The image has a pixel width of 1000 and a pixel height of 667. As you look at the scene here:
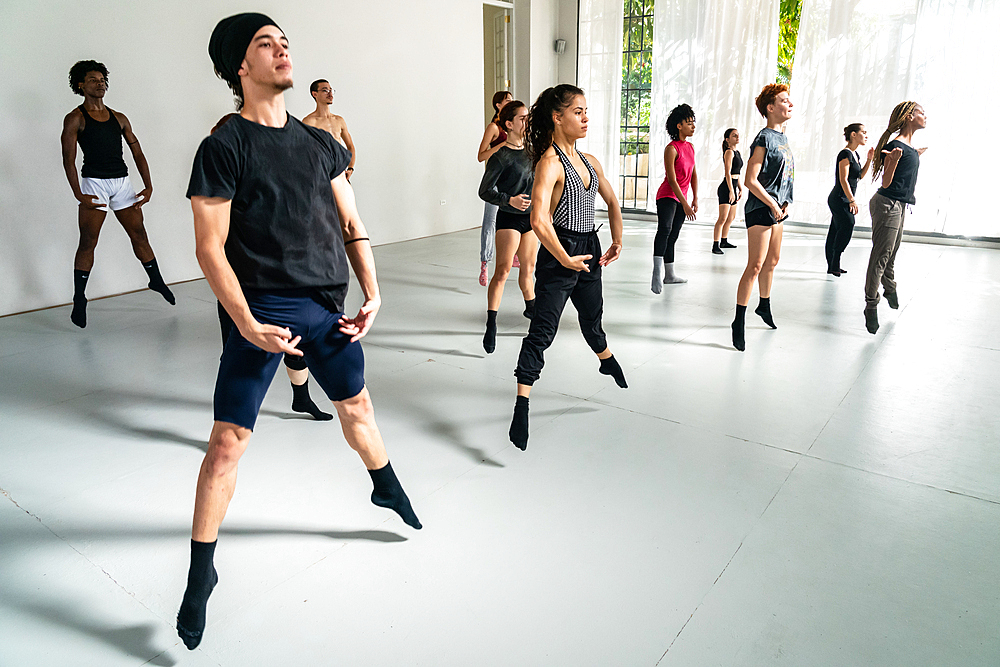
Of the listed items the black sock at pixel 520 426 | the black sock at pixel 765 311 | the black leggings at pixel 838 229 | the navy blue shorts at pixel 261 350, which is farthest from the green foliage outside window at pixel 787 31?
the navy blue shorts at pixel 261 350

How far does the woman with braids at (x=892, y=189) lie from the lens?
435cm

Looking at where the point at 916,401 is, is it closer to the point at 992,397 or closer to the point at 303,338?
the point at 992,397

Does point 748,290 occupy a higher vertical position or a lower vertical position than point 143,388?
higher

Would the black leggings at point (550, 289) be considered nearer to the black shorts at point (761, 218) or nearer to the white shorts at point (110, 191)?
the black shorts at point (761, 218)

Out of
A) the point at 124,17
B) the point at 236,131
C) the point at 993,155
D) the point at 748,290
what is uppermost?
the point at 124,17

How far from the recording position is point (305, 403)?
3328 mm

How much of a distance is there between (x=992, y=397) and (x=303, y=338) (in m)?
3.53

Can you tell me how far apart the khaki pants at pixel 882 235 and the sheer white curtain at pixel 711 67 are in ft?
17.5

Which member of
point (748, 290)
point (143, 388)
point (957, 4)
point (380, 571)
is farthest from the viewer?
point (957, 4)

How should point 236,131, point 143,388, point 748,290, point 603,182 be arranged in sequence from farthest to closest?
point 748,290 → point 143,388 → point 603,182 → point 236,131

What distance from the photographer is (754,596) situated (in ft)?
6.51

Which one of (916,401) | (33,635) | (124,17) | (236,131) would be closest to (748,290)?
(916,401)

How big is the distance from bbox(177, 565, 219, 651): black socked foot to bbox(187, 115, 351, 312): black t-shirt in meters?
0.84

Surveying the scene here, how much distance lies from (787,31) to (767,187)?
9.25 meters
